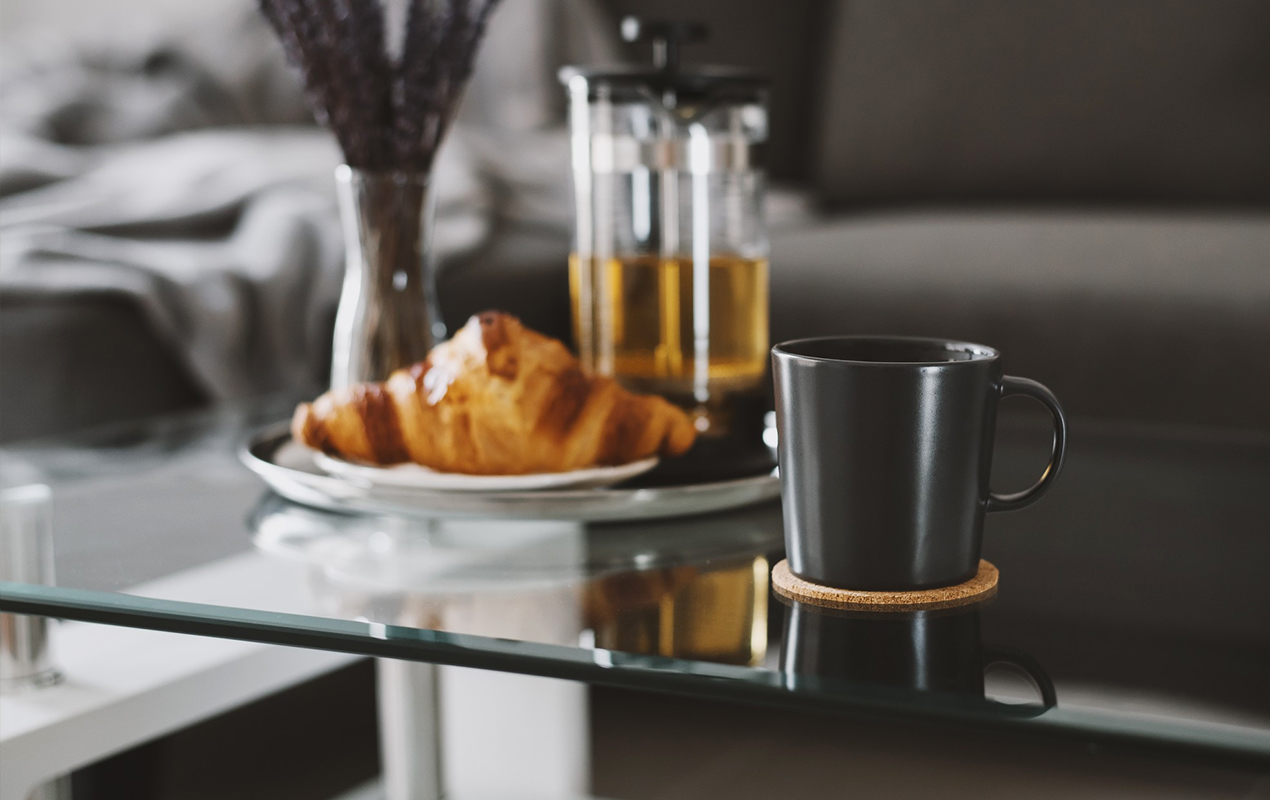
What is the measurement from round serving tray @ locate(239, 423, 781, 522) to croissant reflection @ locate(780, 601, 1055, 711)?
0.46 ft

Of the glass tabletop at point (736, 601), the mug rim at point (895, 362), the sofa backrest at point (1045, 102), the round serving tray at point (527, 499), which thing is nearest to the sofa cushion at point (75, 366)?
the glass tabletop at point (736, 601)

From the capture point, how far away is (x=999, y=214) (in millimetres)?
1732

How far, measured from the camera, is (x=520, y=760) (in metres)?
1.05

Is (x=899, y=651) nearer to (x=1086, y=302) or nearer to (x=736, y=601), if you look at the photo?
(x=736, y=601)

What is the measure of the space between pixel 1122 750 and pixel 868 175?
1.66 m

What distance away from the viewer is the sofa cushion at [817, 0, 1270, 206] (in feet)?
5.70

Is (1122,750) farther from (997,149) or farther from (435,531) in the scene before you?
(997,149)

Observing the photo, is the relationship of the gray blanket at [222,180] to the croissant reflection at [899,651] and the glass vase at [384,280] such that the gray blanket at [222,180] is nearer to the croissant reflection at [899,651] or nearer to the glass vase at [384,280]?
the glass vase at [384,280]

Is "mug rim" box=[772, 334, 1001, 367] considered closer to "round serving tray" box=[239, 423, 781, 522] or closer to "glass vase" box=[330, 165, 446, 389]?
"round serving tray" box=[239, 423, 781, 522]

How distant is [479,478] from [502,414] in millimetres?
32

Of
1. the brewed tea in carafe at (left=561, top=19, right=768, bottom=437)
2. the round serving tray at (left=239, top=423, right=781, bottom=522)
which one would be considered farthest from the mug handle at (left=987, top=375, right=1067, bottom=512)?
the brewed tea in carafe at (left=561, top=19, right=768, bottom=437)

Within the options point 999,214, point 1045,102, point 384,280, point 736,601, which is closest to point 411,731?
point 384,280

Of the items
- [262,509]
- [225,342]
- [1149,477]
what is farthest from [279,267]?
[1149,477]

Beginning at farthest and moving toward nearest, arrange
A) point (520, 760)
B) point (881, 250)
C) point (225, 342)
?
point (881, 250)
point (225, 342)
point (520, 760)
